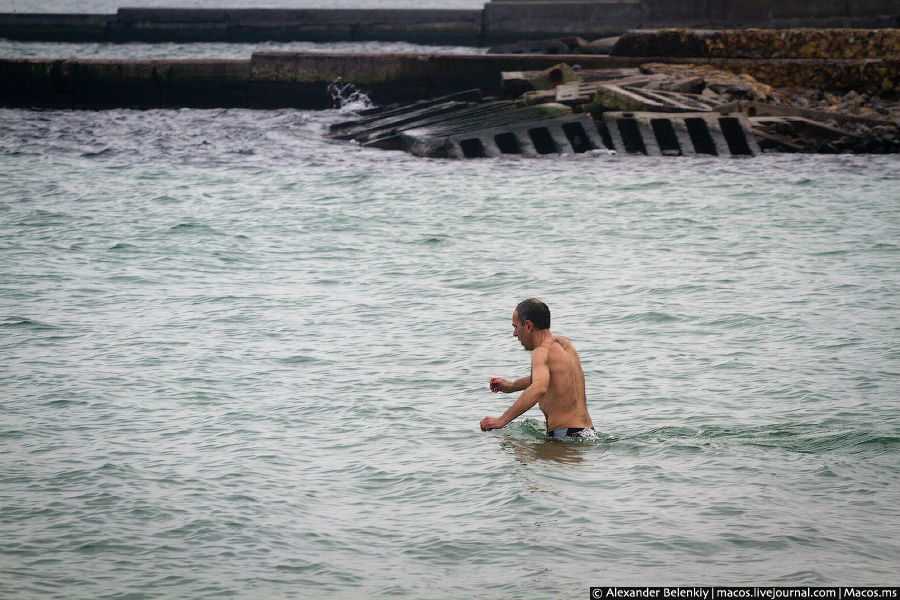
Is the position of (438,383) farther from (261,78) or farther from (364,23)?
(364,23)

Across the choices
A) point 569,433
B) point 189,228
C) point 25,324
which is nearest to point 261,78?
point 189,228

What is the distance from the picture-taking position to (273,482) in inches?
286

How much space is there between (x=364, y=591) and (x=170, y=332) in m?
5.82

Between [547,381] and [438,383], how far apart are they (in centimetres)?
231

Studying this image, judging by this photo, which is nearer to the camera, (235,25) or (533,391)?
(533,391)

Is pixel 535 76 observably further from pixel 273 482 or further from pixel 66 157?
pixel 273 482

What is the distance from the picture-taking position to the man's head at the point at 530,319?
734 centimetres

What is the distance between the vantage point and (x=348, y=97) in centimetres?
2602

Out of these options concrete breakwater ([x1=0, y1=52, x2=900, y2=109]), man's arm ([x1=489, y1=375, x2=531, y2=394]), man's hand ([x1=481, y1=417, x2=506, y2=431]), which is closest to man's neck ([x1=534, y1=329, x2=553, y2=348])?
man's arm ([x1=489, y1=375, x2=531, y2=394])

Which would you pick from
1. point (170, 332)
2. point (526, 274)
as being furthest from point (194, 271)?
point (526, 274)

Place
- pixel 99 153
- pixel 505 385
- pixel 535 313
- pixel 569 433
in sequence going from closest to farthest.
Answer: pixel 505 385 < pixel 535 313 < pixel 569 433 < pixel 99 153

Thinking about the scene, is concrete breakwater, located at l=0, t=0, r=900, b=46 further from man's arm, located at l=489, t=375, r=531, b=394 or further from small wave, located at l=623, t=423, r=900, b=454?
man's arm, located at l=489, t=375, r=531, b=394

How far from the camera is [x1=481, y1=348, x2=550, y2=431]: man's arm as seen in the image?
284 inches

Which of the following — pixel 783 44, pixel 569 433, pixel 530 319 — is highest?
pixel 783 44
